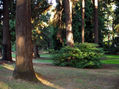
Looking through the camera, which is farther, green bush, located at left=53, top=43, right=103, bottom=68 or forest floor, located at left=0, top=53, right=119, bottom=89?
green bush, located at left=53, top=43, right=103, bottom=68

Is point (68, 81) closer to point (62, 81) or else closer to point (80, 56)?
point (62, 81)

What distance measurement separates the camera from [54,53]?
62.3ft

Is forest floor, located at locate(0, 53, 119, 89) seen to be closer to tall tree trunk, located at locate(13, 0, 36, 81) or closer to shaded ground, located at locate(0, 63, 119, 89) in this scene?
shaded ground, located at locate(0, 63, 119, 89)

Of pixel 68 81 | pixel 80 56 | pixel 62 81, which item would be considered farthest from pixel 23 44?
pixel 80 56

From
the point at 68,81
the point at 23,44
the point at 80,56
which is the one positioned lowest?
the point at 68,81

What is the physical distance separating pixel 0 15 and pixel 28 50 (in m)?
14.1

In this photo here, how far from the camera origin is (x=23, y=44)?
817cm

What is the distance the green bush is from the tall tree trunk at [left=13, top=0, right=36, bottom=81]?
939cm

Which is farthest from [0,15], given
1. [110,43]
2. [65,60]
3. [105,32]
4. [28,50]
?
[110,43]

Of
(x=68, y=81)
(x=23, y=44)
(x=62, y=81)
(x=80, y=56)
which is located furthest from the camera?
(x=80, y=56)

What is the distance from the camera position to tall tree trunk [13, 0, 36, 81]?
26.8ft

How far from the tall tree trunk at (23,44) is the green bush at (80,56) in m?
9.39

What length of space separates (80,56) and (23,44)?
31.8 ft

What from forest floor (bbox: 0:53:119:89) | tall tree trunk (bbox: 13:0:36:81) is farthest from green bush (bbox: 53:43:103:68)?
tall tree trunk (bbox: 13:0:36:81)
